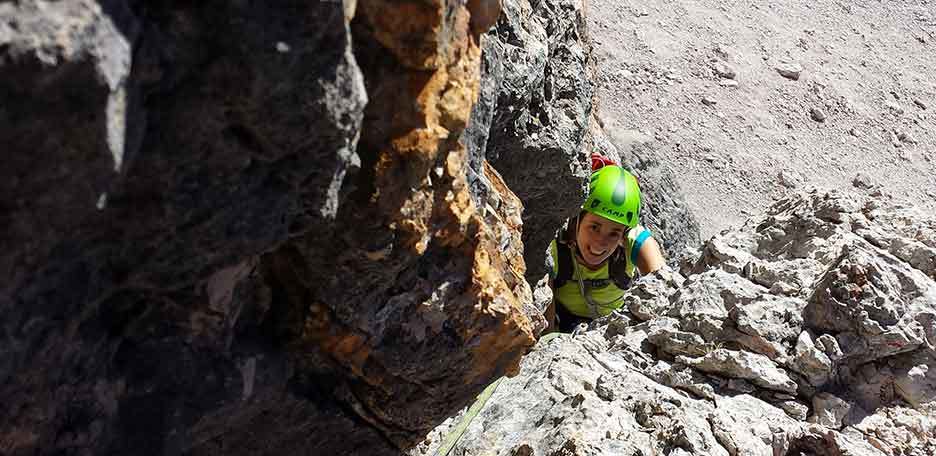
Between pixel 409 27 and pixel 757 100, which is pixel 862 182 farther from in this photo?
pixel 409 27

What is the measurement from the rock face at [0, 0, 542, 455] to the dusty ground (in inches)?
423

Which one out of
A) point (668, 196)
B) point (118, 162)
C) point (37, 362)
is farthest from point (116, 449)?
point (668, 196)

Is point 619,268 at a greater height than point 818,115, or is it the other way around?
point 619,268

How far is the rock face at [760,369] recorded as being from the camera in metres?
4.49

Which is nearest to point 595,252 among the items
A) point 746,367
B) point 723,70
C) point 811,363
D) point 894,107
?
point 746,367

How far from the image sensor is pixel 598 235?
23.9ft

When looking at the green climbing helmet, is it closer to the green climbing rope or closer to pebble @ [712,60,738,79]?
the green climbing rope

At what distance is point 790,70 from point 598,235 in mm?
11797

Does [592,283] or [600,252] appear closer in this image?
[600,252]

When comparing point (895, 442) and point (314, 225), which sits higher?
point (314, 225)

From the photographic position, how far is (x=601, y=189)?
7.13 meters

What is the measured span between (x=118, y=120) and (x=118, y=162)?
0.31 ft

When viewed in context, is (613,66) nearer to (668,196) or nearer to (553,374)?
(668,196)

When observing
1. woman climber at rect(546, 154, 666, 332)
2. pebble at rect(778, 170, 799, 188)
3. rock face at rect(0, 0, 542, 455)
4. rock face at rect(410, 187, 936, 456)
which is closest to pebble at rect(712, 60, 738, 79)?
pebble at rect(778, 170, 799, 188)
